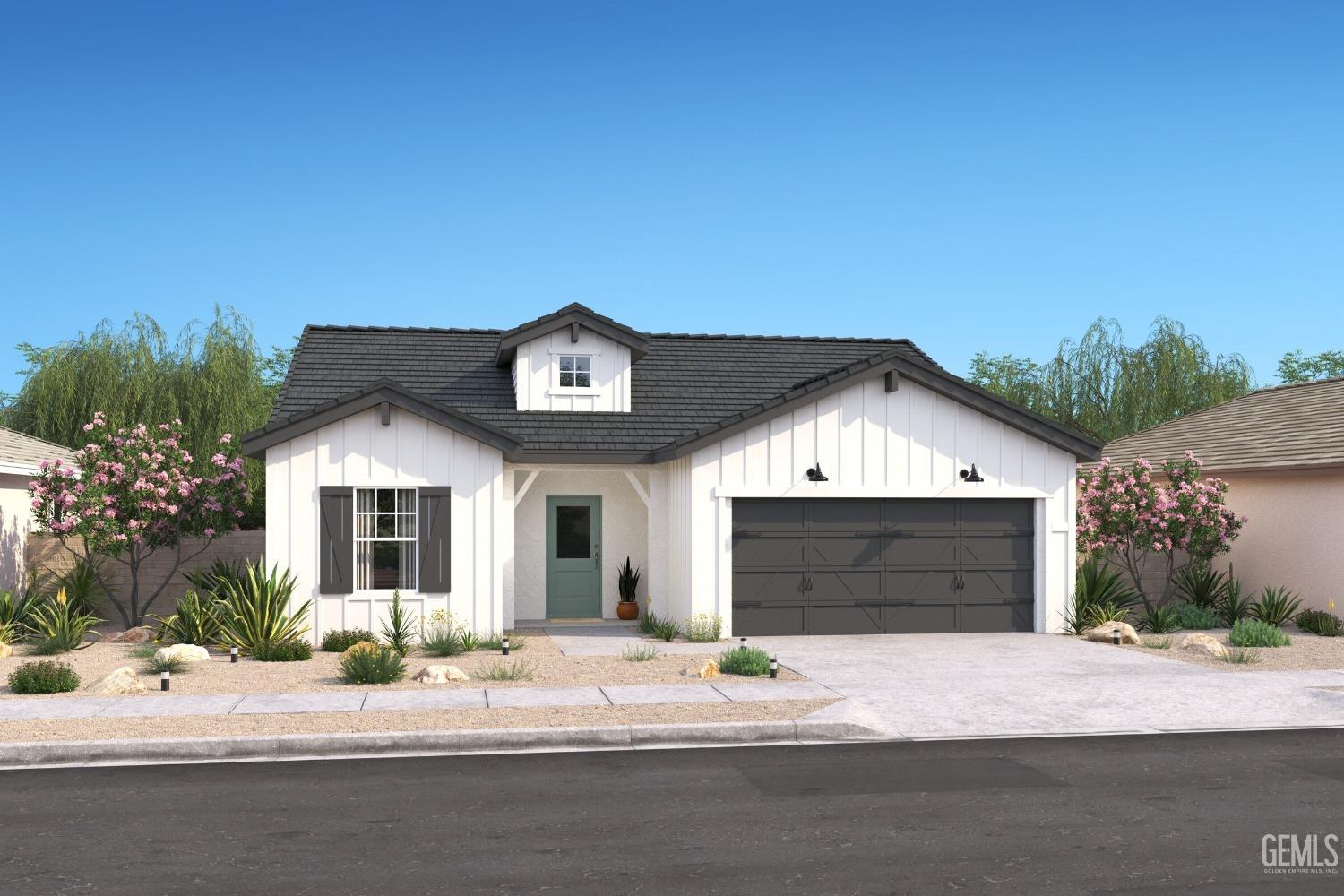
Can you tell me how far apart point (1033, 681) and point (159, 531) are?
44.9ft

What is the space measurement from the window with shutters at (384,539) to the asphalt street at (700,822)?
793 centimetres

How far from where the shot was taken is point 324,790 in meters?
8.74

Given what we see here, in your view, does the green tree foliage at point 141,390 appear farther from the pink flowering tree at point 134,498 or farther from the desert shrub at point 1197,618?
the desert shrub at point 1197,618

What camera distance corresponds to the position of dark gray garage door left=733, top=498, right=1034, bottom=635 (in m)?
18.3

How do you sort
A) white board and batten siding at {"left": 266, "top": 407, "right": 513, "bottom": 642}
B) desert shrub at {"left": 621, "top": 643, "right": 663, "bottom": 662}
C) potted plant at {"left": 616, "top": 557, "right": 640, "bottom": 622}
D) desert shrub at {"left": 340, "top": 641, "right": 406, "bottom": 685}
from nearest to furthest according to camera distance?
desert shrub at {"left": 340, "top": 641, "right": 406, "bottom": 685} → desert shrub at {"left": 621, "top": 643, "right": 663, "bottom": 662} → white board and batten siding at {"left": 266, "top": 407, "right": 513, "bottom": 642} → potted plant at {"left": 616, "top": 557, "right": 640, "bottom": 622}

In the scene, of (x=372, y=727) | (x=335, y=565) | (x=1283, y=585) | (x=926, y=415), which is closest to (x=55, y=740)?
(x=372, y=727)

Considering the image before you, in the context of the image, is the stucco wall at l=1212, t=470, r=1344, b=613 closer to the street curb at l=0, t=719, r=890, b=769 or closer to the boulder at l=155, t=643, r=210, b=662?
the street curb at l=0, t=719, r=890, b=769

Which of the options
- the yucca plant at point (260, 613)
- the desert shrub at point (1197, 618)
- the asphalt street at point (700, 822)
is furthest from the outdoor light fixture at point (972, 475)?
the yucca plant at point (260, 613)

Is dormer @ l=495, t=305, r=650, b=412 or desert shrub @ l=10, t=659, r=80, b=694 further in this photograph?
dormer @ l=495, t=305, r=650, b=412

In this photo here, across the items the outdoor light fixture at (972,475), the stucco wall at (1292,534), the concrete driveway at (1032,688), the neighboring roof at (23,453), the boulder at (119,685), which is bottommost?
the concrete driveway at (1032,688)

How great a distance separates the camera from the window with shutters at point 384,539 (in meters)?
17.4

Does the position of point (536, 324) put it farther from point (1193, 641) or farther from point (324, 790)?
point (324, 790)

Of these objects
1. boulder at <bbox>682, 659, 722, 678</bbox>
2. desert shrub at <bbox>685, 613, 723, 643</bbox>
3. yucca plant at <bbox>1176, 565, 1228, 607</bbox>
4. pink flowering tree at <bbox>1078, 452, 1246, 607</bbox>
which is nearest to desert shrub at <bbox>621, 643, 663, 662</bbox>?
desert shrub at <bbox>685, 613, 723, 643</bbox>

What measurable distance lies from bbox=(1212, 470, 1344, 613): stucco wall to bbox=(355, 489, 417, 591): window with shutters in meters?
15.0
